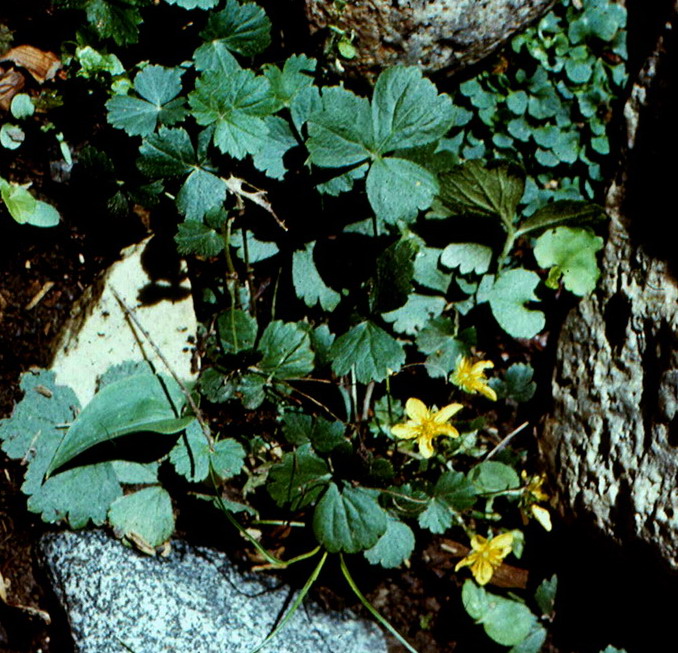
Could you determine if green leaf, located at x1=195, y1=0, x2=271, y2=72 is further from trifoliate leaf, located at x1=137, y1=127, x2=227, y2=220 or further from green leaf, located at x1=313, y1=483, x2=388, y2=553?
green leaf, located at x1=313, y1=483, x2=388, y2=553

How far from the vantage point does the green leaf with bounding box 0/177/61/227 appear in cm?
275

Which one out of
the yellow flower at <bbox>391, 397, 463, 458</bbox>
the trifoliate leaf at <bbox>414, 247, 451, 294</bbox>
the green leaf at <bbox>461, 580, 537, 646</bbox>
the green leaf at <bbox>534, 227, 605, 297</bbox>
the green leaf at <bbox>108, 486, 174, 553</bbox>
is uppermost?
the green leaf at <bbox>534, 227, 605, 297</bbox>

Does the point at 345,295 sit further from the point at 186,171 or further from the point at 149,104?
the point at 149,104

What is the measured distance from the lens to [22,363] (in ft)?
9.50

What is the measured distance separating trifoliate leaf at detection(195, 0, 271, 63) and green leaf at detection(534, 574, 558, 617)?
223 centimetres

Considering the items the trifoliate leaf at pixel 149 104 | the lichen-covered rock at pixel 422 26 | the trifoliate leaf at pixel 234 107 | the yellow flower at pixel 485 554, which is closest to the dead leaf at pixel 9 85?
the trifoliate leaf at pixel 149 104

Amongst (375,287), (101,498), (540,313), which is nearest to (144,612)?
(101,498)

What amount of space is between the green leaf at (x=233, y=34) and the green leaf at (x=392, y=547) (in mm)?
1755

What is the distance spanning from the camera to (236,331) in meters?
2.73

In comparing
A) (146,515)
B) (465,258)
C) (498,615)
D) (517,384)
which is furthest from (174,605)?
(465,258)

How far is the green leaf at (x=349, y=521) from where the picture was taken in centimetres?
260

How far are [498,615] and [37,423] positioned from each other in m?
1.87

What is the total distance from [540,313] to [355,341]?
28.5 inches

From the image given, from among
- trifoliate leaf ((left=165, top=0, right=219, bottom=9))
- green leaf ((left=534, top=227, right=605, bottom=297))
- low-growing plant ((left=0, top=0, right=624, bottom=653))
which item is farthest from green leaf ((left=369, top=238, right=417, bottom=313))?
trifoliate leaf ((left=165, top=0, right=219, bottom=9))
